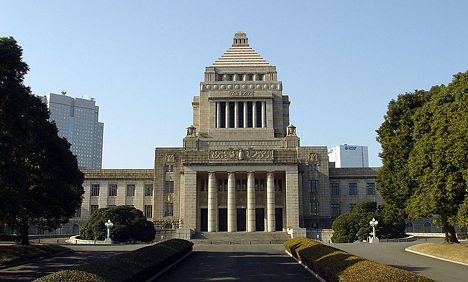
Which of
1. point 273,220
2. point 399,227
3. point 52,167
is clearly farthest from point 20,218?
point 399,227

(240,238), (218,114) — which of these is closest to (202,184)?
(240,238)

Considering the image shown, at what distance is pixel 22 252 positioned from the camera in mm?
28672

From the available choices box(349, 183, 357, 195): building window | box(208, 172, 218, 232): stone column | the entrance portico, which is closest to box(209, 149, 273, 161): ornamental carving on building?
the entrance portico

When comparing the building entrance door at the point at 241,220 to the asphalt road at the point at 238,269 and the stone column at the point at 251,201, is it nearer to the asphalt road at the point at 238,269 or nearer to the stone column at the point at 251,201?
the stone column at the point at 251,201

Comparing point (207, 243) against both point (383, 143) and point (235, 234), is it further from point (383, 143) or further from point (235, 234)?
point (383, 143)

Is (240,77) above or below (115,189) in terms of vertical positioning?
above

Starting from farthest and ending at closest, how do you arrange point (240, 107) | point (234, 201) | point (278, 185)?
point (240, 107) → point (278, 185) → point (234, 201)

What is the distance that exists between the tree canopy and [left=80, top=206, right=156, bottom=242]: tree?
26.8 metres

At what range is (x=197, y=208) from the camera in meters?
58.3

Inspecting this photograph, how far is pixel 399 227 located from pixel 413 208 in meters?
20.4

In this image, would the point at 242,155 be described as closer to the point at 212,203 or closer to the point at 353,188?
the point at 212,203

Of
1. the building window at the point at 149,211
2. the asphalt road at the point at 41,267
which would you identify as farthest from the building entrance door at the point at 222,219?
the asphalt road at the point at 41,267

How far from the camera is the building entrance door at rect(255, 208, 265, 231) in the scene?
59.1 m

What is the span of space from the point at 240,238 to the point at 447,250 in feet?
82.7
